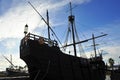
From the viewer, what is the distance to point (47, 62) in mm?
21797

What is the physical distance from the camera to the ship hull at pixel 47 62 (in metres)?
21.3

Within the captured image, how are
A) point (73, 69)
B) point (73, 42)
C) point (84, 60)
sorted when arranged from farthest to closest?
point (73, 42) → point (84, 60) → point (73, 69)

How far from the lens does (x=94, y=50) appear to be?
62844 mm

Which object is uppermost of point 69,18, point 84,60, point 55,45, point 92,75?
point 69,18

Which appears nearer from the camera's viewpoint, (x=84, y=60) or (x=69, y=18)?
(x=84, y=60)

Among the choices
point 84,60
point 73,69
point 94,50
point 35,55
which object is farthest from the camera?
point 94,50

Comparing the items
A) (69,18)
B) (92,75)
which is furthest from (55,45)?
(69,18)

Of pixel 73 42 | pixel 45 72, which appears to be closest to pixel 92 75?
pixel 73 42

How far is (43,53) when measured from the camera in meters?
21.8

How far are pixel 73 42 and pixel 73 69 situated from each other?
1102 cm

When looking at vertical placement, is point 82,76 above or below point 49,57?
below

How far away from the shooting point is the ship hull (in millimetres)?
21297

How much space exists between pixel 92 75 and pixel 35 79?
36.0 ft

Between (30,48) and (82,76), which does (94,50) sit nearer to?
(82,76)
